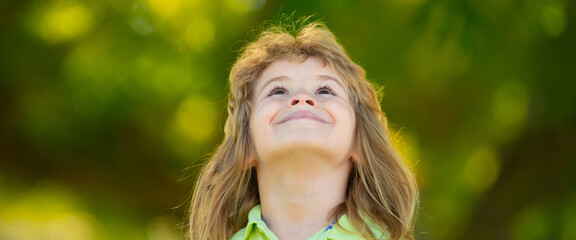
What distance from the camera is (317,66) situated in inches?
70.4

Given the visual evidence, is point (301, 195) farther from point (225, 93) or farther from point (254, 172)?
point (225, 93)

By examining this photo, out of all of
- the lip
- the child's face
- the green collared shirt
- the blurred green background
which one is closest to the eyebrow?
the child's face

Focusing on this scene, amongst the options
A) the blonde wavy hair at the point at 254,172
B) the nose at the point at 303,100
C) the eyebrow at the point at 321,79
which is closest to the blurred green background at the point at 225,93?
the blonde wavy hair at the point at 254,172

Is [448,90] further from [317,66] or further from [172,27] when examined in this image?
[317,66]

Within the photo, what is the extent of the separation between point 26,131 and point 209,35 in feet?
3.34

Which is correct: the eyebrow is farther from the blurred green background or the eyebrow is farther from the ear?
the blurred green background

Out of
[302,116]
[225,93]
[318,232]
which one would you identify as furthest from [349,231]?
[225,93]

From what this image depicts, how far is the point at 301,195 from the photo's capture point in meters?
1.68

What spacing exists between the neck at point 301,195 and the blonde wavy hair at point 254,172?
0.08 metres

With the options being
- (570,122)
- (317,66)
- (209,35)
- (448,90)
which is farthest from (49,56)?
(570,122)

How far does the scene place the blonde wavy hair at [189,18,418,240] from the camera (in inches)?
69.7

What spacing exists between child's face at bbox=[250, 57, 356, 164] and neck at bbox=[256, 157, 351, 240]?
34 millimetres

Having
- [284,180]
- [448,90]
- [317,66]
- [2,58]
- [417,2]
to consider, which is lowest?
[284,180]

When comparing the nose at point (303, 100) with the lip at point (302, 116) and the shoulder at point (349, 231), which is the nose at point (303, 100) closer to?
the lip at point (302, 116)
